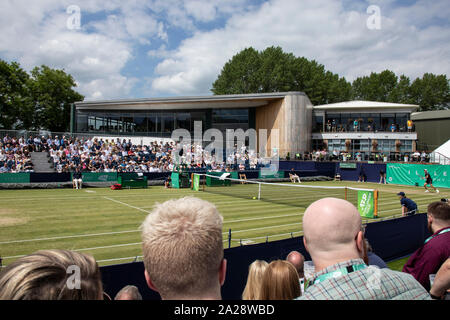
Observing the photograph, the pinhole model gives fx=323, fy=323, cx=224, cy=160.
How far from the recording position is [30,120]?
58.8m

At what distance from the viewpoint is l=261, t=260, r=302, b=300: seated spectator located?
3.26m

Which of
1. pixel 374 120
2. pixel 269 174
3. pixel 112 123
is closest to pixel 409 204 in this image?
pixel 269 174

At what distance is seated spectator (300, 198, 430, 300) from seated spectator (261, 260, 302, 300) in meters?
1.15

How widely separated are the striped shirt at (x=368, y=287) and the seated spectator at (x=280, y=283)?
1350mm

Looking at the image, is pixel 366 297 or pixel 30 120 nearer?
pixel 366 297

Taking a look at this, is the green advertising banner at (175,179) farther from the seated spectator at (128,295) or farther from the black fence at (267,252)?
the seated spectator at (128,295)

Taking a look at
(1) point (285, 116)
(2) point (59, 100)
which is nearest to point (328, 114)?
(1) point (285, 116)

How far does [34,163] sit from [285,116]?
3238cm

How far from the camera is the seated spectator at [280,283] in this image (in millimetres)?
3262

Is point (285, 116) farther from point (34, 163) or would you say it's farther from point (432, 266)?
point (432, 266)

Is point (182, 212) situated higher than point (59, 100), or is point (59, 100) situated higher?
point (59, 100)

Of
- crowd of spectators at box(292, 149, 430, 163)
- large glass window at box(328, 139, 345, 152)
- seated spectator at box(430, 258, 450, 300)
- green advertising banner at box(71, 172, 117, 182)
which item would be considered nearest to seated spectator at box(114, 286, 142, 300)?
seated spectator at box(430, 258, 450, 300)

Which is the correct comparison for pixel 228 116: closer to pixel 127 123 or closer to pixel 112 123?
pixel 127 123

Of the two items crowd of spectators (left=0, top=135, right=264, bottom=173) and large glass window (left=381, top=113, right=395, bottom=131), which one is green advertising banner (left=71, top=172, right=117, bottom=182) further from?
large glass window (left=381, top=113, right=395, bottom=131)
